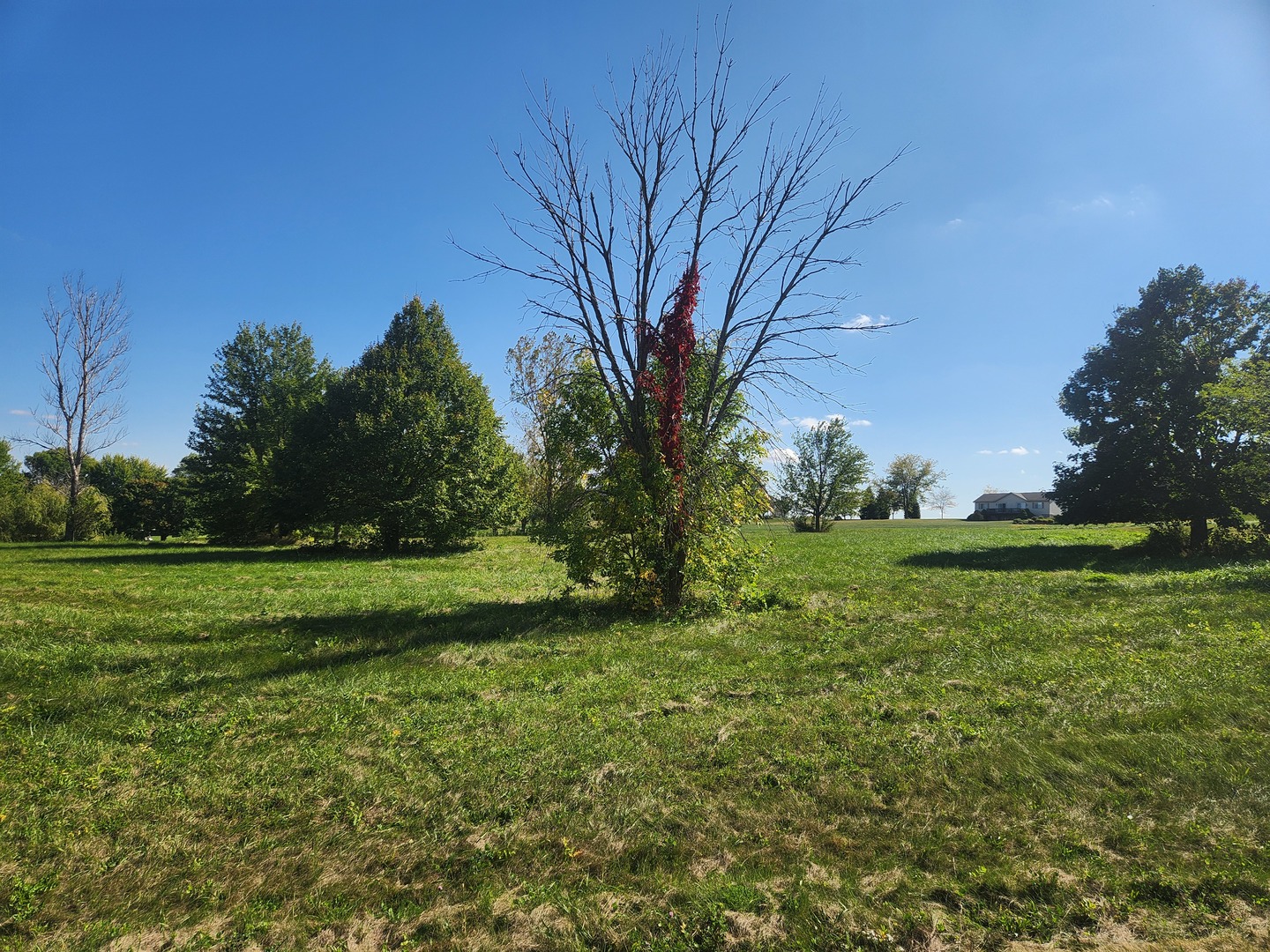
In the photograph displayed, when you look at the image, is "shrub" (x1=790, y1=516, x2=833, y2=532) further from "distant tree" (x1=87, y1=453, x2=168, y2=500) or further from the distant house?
"distant tree" (x1=87, y1=453, x2=168, y2=500)

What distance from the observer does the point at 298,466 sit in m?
27.4

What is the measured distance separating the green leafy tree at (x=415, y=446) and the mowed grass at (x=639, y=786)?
Result: 16.4 meters

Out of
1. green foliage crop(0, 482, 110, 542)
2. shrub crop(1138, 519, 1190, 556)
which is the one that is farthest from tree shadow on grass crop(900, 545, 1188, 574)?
green foliage crop(0, 482, 110, 542)

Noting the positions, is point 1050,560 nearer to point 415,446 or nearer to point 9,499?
point 415,446

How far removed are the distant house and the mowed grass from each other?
330 ft

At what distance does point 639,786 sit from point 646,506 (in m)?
6.70

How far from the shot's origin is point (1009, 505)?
387 feet

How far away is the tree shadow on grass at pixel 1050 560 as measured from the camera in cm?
1783

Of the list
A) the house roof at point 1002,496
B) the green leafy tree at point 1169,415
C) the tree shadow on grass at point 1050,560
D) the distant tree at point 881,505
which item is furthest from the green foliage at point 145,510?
the house roof at point 1002,496

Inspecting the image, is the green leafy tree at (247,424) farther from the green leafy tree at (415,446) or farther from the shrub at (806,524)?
the shrub at (806,524)

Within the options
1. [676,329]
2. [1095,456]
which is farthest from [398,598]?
[1095,456]

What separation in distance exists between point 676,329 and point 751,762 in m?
8.76

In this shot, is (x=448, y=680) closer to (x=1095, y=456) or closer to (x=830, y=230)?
(x=830, y=230)

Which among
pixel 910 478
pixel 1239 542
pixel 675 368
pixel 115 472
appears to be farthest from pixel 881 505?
pixel 115 472
